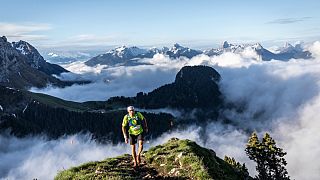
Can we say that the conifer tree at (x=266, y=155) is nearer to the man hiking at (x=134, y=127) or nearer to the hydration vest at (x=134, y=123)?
the man hiking at (x=134, y=127)

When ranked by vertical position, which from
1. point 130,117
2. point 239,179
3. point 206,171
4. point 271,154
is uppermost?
point 130,117

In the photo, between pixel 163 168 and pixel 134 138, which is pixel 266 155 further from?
pixel 163 168

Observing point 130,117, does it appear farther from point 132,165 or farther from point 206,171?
point 206,171

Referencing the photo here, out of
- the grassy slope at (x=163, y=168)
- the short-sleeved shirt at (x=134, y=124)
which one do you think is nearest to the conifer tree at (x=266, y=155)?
the grassy slope at (x=163, y=168)

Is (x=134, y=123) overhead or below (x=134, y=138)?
overhead

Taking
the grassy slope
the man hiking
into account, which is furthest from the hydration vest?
the grassy slope

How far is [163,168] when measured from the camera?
31281 mm

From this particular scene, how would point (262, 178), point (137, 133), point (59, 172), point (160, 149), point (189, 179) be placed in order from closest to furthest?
1. point (189, 179)
2. point (59, 172)
3. point (137, 133)
4. point (160, 149)
5. point (262, 178)

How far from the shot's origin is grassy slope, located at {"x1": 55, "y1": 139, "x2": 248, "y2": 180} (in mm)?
28328

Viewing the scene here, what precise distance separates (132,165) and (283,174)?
6154cm

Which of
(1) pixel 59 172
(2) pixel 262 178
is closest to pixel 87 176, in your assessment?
(1) pixel 59 172

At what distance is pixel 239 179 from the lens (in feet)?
104

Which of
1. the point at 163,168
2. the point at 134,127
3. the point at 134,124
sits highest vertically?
the point at 134,124

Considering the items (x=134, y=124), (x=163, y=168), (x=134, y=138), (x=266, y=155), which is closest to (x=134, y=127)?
(x=134, y=124)
